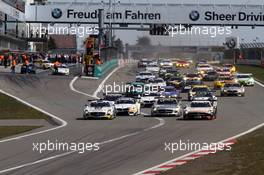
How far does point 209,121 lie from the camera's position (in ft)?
118

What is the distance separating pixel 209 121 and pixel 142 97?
1207 centimetres

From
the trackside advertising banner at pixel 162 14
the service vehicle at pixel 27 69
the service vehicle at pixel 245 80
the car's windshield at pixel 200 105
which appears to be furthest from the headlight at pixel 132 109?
the trackside advertising banner at pixel 162 14

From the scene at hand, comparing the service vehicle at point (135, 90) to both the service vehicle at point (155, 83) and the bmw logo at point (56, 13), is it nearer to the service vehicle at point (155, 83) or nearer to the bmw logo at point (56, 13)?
the service vehicle at point (155, 83)

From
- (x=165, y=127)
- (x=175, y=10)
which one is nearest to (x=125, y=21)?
(x=175, y=10)

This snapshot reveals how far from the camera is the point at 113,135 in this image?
93.8 ft

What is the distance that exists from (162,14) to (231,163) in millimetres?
75091

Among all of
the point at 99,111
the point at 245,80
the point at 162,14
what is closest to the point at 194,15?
the point at 162,14

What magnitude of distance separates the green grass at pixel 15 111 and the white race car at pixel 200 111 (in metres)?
6.97

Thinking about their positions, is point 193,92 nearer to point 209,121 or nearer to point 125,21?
point 209,121

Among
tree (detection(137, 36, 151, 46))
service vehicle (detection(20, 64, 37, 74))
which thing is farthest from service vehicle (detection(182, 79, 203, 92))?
tree (detection(137, 36, 151, 46))

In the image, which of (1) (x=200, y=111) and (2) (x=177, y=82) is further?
(2) (x=177, y=82)

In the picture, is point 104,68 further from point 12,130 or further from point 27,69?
point 12,130

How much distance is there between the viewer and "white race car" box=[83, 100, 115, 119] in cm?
3775

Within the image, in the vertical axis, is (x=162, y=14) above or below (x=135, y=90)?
above
